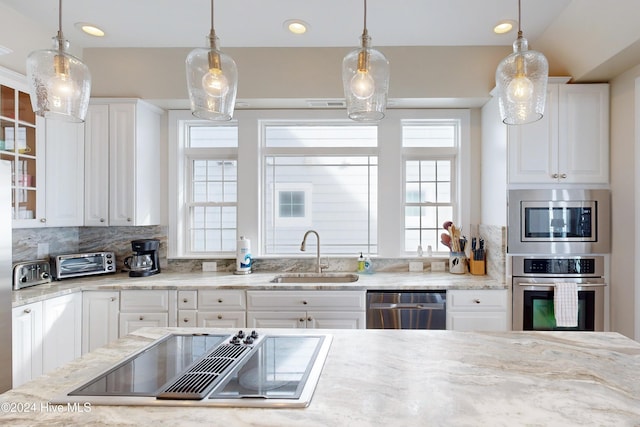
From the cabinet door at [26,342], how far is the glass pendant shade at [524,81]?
9.63ft

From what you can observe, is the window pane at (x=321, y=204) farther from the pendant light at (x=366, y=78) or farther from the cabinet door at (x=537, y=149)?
the pendant light at (x=366, y=78)

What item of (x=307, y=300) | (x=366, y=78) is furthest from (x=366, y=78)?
(x=307, y=300)

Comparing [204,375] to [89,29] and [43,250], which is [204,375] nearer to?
[43,250]

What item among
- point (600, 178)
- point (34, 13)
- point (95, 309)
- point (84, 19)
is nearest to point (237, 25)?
point (84, 19)

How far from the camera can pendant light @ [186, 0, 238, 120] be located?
4.17 feet

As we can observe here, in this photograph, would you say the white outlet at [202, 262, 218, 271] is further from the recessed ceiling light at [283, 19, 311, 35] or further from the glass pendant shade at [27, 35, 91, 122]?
the glass pendant shade at [27, 35, 91, 122]

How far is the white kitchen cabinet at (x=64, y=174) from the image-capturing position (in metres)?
2.88

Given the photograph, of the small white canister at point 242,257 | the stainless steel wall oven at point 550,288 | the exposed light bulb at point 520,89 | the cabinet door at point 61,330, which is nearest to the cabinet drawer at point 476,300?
the stainless steel wall oven at point 550,288

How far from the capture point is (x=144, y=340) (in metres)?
1.51

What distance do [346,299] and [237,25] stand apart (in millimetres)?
2260

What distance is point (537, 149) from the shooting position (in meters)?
2.76

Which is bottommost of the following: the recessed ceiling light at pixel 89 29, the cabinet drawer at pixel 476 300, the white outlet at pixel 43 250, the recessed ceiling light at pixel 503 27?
the cabinet drawer at pixel 476 300

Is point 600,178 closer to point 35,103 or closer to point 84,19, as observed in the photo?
point 35,103

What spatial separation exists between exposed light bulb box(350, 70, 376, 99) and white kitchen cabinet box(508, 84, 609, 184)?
194 centimetres
